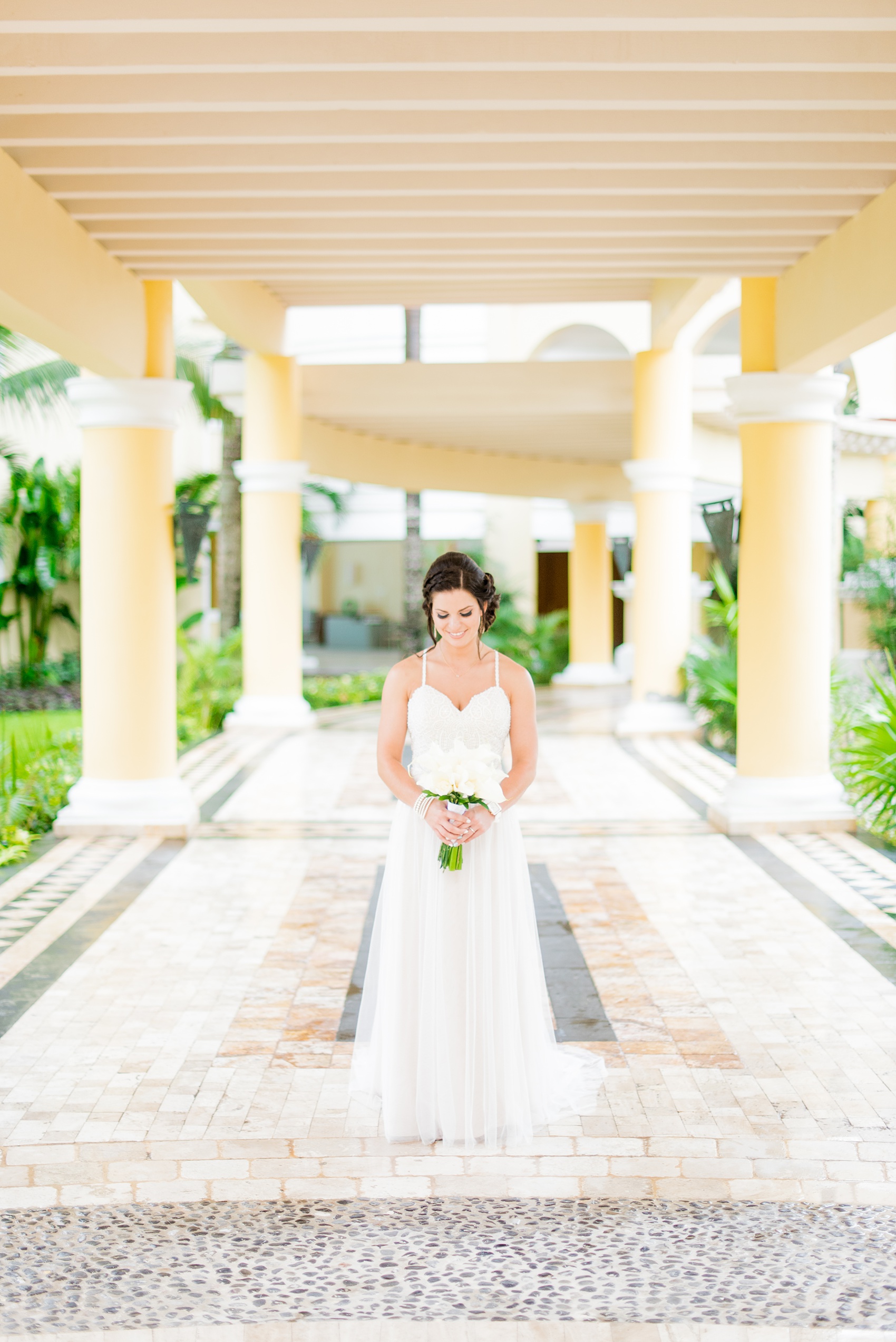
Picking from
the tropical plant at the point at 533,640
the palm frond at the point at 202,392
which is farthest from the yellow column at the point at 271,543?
Answer: the tropical plant at the point at 533,640

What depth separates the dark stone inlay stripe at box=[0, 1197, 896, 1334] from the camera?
3373mm

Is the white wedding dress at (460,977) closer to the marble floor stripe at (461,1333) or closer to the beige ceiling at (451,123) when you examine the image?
the marble floor stripe at (461,1333)

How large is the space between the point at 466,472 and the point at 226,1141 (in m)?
17.0

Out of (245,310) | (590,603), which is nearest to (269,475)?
(245,310)

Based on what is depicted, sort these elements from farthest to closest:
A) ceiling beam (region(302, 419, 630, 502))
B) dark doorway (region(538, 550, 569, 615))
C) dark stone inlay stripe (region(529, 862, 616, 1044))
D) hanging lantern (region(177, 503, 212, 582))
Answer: dark doorway (region(538, 550, 569, 615)) < ceiling beam (region(302, 419, 630, 502)) < hanging lantern (region(177, 503, 212, 582)) < dark stone inlay stripe (region(529, 862, 616, 1044))

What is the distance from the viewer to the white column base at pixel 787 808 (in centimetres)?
908

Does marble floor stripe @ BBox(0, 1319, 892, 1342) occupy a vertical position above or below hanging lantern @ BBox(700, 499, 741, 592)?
below

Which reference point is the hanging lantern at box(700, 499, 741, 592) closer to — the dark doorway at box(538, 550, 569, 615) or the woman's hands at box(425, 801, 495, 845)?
the woman's hands at box(425, 801, 495, 845)

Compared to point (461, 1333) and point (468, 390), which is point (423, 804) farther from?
point (468, 390)

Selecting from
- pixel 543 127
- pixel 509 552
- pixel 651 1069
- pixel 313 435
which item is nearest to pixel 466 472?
pixel 313 435

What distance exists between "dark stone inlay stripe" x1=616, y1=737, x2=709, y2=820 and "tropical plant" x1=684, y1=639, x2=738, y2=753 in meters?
0.88

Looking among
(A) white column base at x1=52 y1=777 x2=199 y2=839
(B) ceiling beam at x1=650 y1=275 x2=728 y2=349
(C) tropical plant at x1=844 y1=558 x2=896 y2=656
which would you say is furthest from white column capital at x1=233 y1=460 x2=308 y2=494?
(C) tropical plant at x1=844 y1=558 x2=896 y2=656

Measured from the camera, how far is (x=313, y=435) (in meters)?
17.0

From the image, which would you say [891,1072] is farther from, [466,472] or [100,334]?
[466,472]
